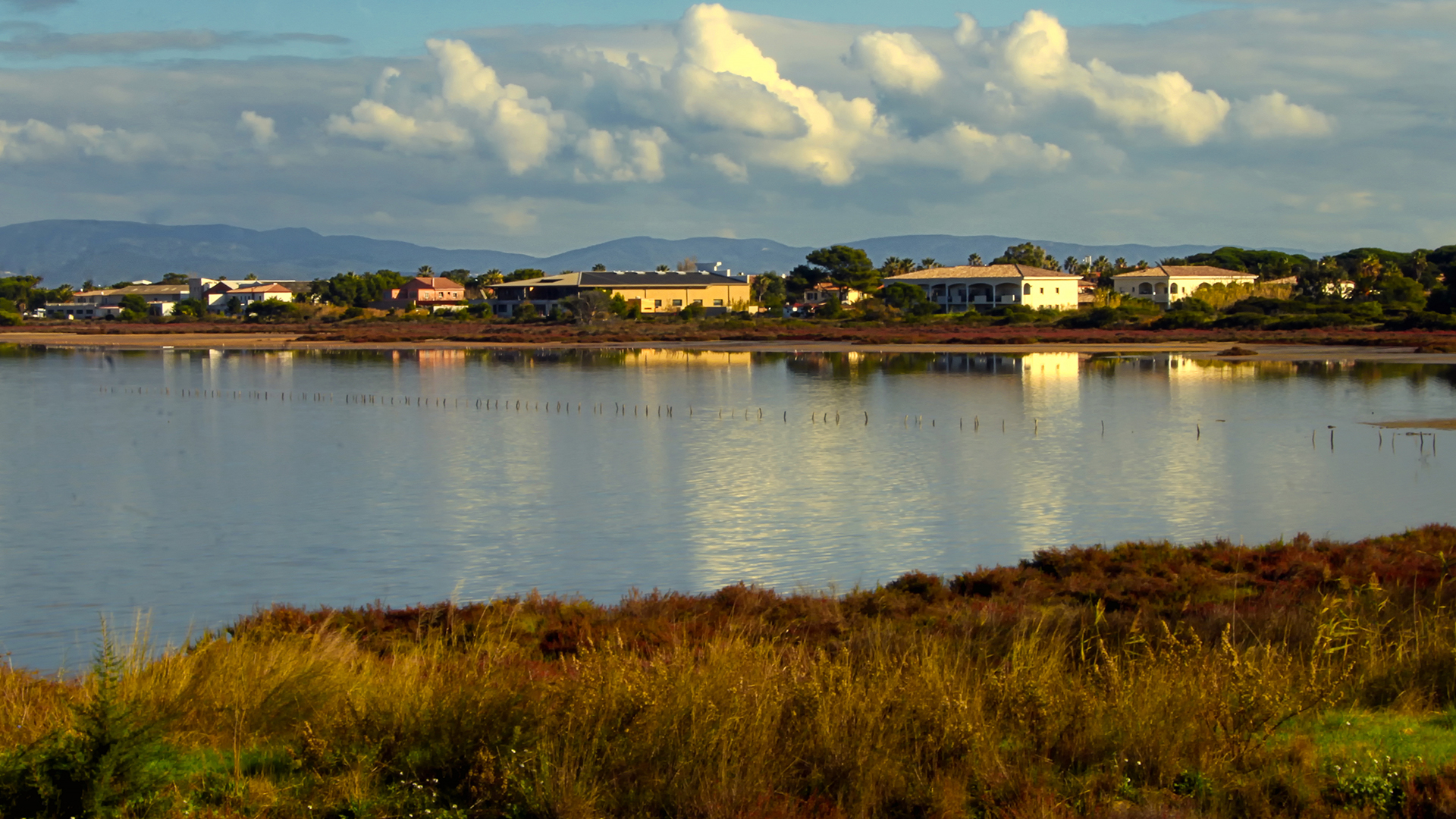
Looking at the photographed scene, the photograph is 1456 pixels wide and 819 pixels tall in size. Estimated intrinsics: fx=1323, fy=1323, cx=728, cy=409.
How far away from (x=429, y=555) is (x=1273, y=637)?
1320 cm

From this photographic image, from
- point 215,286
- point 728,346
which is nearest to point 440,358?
point 728,346

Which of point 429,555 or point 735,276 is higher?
point 735,276

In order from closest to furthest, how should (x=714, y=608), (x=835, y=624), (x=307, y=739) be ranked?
(x=307, y=739), (x=835, y=624), (x=714, y=608)

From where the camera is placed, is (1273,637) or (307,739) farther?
(1273,637)

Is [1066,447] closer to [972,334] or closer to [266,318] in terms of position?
[972,334]

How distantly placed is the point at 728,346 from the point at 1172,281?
175 feet

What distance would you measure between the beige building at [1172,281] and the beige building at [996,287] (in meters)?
6.92

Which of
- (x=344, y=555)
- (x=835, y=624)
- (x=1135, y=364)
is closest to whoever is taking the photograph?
(x=835, y=624)

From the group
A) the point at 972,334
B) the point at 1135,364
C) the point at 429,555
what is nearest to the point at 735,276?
the point at 972,334

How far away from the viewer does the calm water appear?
18.2 meters

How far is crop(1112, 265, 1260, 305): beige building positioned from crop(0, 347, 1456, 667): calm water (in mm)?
70956

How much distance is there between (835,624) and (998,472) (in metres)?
18.6

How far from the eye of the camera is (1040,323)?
106312mm

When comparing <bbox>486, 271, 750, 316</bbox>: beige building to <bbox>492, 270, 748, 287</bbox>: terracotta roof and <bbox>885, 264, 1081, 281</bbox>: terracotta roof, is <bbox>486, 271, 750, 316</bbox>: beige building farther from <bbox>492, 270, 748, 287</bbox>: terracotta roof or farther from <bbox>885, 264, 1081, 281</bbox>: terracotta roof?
<bbox>885, 264, 1081, 281</bbox>: terracotta roof
